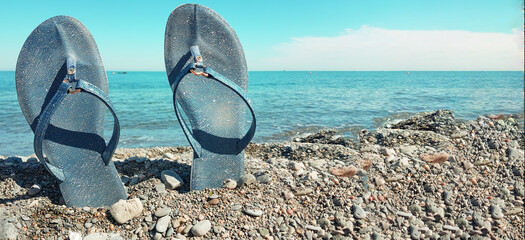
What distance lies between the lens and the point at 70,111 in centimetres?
324

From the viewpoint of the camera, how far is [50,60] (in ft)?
10.4

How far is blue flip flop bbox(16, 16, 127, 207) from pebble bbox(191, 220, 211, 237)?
3.14 ft

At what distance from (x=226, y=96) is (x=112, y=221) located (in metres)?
1.73

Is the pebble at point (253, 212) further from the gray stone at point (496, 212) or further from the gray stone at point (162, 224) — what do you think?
the gray stone at point (496, 212)

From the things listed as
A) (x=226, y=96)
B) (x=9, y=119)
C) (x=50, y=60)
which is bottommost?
(x=9, y=119)

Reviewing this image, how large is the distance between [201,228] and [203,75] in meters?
1.39

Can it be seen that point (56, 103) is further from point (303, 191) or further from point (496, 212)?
point (496, 212)

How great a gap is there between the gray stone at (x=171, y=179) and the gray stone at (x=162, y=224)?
49 cm

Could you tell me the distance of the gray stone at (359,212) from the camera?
3074 millimetres

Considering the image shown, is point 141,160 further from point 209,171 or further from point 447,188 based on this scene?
point 447,188

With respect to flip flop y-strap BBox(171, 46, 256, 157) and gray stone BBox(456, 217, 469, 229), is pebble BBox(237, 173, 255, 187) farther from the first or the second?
gray stone BBox(456, 217, 469, 229)

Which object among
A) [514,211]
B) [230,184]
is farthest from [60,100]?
[514,211]

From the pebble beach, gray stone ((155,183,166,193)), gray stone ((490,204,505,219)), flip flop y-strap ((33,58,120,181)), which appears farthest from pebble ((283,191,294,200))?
gray stone ((490,204,505,219))

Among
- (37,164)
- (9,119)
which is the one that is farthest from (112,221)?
(9,119)
